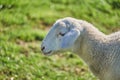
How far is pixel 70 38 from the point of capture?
7.93 metres

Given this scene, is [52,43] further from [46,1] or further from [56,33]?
[46,1]

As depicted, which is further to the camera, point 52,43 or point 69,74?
point 69,74

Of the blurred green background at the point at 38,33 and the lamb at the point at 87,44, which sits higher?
the lamb at the point at 87,44

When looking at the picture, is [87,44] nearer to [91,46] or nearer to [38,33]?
[91,46]

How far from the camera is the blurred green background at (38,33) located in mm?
10148

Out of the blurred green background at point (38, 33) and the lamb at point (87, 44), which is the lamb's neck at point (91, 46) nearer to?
the lamb at point (87, 44)

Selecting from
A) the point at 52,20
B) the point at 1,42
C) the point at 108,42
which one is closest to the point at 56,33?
the point at 108,42

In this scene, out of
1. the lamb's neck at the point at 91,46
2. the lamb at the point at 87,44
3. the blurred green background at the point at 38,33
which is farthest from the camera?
the blurred green background at the point at 38,33

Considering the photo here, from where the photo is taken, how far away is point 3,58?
1030cm

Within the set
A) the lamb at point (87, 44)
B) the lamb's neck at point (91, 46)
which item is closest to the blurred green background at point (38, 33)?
the lamb at point (87, 44)

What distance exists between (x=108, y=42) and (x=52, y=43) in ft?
2.82

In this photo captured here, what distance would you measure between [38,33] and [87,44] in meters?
4.86

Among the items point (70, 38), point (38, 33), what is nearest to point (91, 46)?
point (70, 38)

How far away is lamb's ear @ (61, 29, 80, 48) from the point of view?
312 inches
